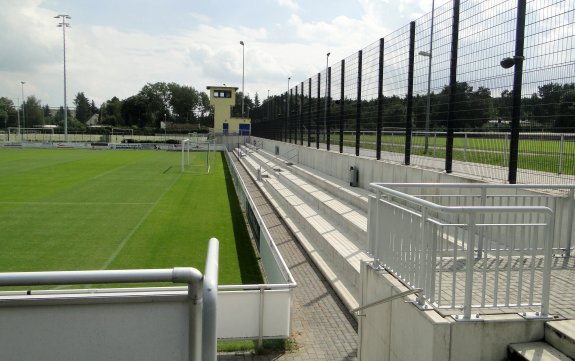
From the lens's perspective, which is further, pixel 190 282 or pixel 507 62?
pixel 507 62

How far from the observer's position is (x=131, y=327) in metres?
1.84

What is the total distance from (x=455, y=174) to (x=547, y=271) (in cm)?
526

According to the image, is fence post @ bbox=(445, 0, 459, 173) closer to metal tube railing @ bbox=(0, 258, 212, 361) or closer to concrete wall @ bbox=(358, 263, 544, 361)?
concrete wall @ bbox=(358, 263, 544, 361)

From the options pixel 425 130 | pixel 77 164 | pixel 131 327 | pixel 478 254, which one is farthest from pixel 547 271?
pixel 77 164

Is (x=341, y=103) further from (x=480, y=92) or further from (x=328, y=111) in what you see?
(x=480, y=92)

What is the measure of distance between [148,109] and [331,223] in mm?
138745

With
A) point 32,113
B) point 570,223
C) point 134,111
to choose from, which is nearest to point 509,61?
point 570,223

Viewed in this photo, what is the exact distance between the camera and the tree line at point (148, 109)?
140 metres

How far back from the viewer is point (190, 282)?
1.79 m

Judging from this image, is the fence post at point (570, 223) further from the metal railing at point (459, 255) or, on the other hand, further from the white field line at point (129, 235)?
the white field line at point (129, 235)

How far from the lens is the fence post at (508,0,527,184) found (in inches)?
273

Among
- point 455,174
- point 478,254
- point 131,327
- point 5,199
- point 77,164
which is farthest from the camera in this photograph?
point 77,164

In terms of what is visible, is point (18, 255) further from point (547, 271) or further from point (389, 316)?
point (547, 271)

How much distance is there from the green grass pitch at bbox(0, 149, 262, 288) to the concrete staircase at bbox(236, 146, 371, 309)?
138 centimetres
